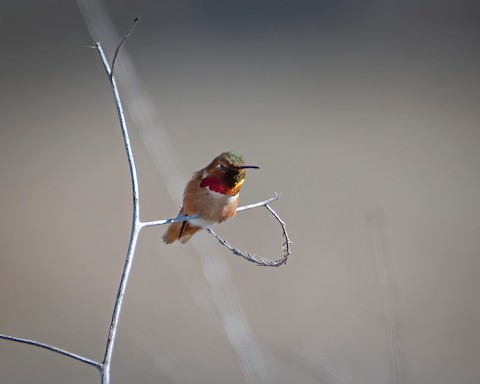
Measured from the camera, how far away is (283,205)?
467 centimetres

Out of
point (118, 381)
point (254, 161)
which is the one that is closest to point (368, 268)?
point (254, 161)

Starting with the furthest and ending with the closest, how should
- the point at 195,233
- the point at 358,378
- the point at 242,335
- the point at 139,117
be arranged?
the point at 358,378 < the point at 195,233 < the point at 139,117 < the point at 242,335

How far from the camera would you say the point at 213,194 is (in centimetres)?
139

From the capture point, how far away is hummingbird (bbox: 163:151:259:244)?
53.9 inches

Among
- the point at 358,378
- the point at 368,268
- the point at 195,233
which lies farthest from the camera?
the point at 368,268

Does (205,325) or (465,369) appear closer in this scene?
(465,369)

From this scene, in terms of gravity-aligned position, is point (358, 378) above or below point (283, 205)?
below

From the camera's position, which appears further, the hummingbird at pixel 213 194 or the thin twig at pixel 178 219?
the hummingbird at pixel 213 194

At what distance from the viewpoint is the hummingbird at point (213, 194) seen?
1.37 m

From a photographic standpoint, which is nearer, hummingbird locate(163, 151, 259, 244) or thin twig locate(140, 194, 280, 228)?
thin twig locate(140, 194, 280, 228)

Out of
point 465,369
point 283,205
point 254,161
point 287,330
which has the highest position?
point 254,161

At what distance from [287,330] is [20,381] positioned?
1.32 metres

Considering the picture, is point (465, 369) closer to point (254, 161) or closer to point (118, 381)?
point (118, 381)

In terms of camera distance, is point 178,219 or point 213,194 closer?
point 178,219
